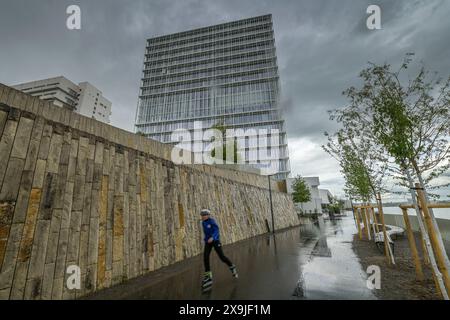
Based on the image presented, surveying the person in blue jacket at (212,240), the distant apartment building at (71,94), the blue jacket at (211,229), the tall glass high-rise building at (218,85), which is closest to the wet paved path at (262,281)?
the person in blue jacket at (212,240)

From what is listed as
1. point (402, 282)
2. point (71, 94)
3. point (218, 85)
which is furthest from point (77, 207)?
point (71, 94)

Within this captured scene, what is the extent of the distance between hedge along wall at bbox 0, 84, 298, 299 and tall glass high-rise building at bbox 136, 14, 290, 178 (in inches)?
1816

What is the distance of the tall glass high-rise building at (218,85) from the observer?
5384 centimetres

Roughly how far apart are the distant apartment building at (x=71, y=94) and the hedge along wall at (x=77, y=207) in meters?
72.5

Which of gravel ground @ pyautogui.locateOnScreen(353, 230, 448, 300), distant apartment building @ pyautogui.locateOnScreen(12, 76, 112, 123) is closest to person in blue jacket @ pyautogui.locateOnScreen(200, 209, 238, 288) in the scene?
gravel ground @ pyautogui.locateOnScreen(353, 230, 448, 300)

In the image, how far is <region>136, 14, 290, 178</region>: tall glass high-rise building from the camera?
53.8 m

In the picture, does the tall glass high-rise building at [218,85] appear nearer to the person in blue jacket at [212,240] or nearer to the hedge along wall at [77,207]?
the hedge along wall at [77,207]

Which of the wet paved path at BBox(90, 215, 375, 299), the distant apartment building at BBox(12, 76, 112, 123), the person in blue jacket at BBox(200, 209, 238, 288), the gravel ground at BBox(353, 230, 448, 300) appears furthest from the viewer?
the distant apartment building at BBox(12, 76, 112, 123)

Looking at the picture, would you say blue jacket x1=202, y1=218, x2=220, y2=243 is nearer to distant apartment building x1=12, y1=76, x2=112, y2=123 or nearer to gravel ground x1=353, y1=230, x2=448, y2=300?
gravel ground x1=353, y1=230, x2=448, y2=300

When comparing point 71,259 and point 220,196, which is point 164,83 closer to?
point 220,196

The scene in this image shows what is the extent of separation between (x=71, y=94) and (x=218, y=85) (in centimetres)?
6008

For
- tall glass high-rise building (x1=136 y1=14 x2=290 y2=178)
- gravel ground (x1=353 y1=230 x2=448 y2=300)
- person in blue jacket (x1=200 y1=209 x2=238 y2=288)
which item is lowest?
gravel ground (x1=353 y1=230 x2=448 y2=300)

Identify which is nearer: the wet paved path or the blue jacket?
the wet paved path

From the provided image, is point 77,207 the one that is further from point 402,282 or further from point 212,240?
point 402,282
